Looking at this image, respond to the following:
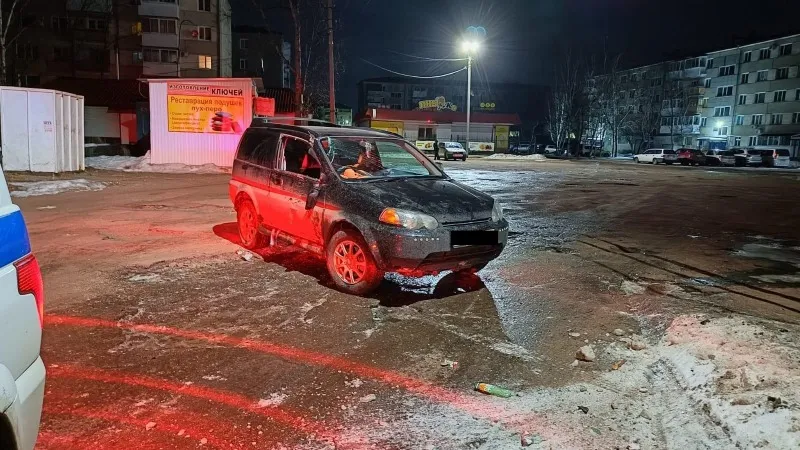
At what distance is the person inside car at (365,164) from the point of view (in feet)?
20.8

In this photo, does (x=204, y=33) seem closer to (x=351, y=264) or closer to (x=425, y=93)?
(x=351, y=264)

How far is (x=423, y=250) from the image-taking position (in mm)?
5332

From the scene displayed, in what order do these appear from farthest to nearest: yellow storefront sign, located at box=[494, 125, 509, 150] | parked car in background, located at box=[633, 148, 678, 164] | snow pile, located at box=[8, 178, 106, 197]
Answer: yellow storefront sign, located at box=[494, 125, 509, 150] → parked car in background, located at box=[633, 148, 678, 164] → snow pile, located at box=[8, 178, 106, 197]

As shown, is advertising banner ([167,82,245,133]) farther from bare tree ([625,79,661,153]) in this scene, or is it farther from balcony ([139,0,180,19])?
bare tree ([625,79,661,153])

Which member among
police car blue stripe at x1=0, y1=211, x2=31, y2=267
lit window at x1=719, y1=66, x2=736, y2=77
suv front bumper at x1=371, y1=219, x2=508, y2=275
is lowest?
suv front bumper at x1=371, y1=219, x2=508, y2=275

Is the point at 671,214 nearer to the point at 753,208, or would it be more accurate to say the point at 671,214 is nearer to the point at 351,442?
the point at 753,208

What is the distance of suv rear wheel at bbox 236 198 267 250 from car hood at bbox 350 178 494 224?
2.32 m

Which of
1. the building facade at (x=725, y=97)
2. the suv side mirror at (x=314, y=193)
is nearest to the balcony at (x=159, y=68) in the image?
the suv side mirror at (x=314, y=193)

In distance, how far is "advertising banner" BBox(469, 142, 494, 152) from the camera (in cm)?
5581

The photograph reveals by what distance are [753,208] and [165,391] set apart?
49.3 feet

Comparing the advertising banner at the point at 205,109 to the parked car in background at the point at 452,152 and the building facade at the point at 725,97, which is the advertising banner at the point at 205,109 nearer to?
the parked car in background at the point at 452,152

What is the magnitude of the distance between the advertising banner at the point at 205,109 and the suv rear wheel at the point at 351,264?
1994cm

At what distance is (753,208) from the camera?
14.1m

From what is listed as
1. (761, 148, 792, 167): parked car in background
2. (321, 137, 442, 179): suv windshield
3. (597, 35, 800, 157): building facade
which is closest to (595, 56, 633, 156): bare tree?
(597, 35, 800, 157): building facade
